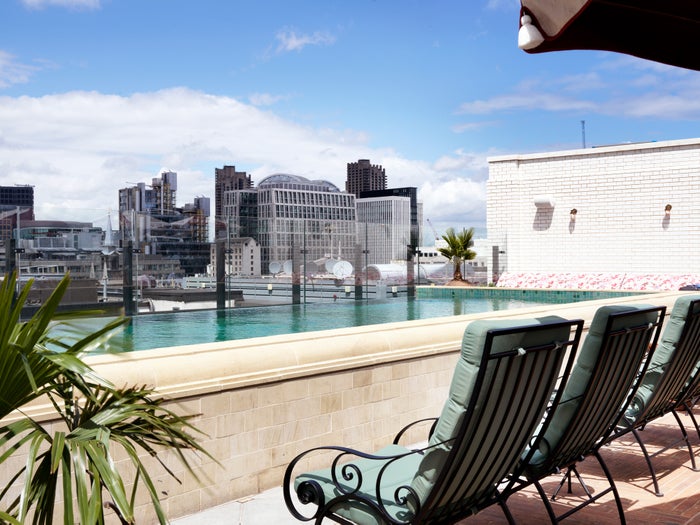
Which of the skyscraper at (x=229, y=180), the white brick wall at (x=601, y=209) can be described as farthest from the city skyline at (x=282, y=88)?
the white brick wall at (x=601, y=209)

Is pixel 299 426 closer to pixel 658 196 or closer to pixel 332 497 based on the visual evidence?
pixel 332 497

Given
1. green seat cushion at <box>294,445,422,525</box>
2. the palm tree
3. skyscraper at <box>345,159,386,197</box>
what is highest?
skyscraper at <box>345,159,386,197</box>

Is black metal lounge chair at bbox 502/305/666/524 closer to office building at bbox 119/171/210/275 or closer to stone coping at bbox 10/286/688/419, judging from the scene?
stone coping at bbox 10/286/688/419

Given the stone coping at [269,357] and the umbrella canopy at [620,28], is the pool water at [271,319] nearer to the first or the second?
the stone coping at [269,357]

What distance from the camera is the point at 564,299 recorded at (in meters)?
18.2

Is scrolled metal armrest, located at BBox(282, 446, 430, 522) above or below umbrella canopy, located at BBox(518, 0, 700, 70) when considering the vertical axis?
below

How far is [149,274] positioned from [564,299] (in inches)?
388

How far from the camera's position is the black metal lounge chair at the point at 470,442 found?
241 centimetres

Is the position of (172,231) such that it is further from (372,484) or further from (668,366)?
(372,484)

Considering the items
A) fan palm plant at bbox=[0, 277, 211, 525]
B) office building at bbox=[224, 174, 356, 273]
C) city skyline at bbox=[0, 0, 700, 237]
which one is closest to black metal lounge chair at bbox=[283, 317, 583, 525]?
fan palm plant at bbox=[0, 277, 211, 525]

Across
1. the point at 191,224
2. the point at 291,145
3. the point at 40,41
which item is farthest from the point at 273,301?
the point at 291,145

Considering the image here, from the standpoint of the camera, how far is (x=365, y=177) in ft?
519

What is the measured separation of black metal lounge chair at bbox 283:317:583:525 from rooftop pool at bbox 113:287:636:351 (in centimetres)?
707

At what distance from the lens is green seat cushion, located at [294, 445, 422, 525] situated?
2.51 m
